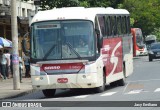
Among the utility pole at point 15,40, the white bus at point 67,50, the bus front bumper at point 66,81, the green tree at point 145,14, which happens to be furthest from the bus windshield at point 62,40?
the green tree at point 145,14

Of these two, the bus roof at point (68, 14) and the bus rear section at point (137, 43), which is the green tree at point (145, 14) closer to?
the bus rear section at point (137, 43)

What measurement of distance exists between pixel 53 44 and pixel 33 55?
2.83ft

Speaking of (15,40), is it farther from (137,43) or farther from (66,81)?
(137,43)

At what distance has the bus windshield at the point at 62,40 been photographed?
2258 cm

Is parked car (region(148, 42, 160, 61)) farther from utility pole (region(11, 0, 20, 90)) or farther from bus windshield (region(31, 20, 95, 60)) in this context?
bus windshield (region(31, 20, 95, 60))

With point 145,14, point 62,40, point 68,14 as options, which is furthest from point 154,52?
point 145,14

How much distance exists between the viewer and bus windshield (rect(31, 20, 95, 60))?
2258 centimetres

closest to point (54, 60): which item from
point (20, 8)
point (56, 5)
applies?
point (56, 5)

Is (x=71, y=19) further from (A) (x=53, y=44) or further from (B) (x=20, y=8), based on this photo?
(B) (x=20, y=8)

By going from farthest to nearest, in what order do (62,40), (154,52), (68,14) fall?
1. (154,52)
2. (68,14)
3. (62,40)

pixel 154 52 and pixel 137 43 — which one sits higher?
pixel 154 52

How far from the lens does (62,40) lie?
22.7 meters

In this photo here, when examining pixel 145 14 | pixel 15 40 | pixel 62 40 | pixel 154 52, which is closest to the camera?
pixel 62 40

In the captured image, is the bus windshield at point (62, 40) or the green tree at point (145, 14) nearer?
the bus windshield at point (62, 40)
